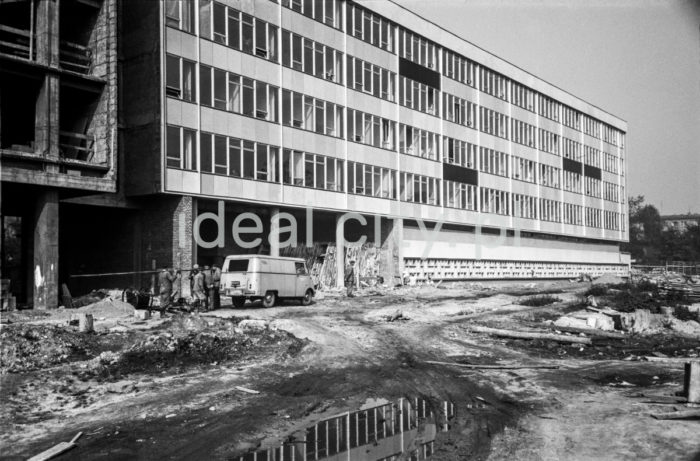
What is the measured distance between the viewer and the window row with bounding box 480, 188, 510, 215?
2022 inches

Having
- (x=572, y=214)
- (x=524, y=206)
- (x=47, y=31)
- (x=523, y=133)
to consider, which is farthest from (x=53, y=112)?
(x=572, y=214)

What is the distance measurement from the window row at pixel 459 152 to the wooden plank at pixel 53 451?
41796 millimetres

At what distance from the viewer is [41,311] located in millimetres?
21109

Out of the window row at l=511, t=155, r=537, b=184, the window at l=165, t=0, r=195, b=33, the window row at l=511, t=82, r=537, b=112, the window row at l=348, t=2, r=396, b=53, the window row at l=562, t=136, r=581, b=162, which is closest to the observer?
the window at l=165, t=0, r=195, b=33

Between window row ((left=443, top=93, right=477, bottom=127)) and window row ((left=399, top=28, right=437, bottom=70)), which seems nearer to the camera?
window row ((left=399, top=28, right=437, bottom=70))

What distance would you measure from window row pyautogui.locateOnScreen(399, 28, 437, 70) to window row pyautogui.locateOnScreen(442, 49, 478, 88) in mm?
1541

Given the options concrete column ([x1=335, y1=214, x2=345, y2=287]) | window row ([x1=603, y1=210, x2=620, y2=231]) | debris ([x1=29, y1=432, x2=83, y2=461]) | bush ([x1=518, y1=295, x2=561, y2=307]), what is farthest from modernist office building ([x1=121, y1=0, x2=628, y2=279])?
debris ([x1=29, y1=432, x2=83, y2=461])

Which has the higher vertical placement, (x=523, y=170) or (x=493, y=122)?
(x=493, y=122)

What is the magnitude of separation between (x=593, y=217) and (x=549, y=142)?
41.0 feet

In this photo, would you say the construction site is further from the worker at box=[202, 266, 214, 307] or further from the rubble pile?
the worker at box=[202, 266, 214, 307]

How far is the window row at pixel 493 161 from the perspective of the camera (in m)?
51.4

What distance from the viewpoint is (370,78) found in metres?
40.5

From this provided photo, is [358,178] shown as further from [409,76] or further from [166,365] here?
[166,365]

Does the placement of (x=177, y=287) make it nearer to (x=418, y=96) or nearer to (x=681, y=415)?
(x=681, y=415)
